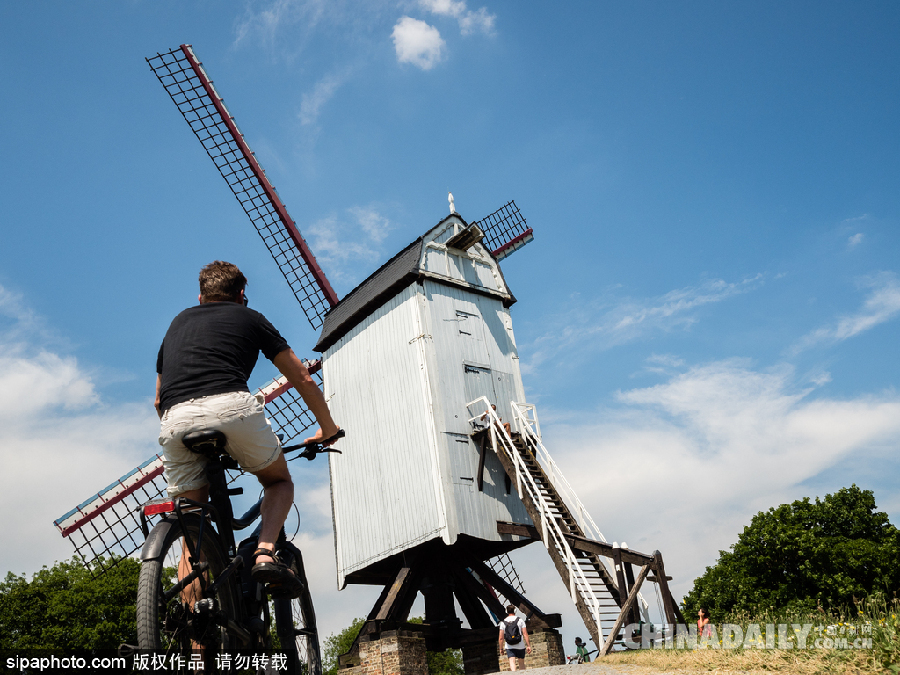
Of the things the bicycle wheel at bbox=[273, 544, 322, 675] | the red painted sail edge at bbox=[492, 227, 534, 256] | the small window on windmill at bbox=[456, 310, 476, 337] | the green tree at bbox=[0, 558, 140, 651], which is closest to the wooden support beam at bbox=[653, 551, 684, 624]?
the small window on windmill at bbox=[456, 310, 476, 337]

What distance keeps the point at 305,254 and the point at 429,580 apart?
43.1ft

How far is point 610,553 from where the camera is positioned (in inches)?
559

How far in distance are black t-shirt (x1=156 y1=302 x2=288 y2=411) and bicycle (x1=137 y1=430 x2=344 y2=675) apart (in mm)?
295

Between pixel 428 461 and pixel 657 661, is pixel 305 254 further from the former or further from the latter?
pixel 657 661

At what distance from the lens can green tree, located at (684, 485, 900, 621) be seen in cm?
2995

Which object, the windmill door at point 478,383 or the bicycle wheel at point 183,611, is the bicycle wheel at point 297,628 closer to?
the bicycle wheel at point 183,611

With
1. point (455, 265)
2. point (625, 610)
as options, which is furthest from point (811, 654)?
point (455, 265)

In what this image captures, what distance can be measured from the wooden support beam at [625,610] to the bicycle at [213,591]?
10036mm

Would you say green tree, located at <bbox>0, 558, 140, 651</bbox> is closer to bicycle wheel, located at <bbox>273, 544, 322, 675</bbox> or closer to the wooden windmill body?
the wooden windmill body

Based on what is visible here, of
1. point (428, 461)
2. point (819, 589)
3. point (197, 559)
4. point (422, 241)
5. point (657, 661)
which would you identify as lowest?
point (819, 589)

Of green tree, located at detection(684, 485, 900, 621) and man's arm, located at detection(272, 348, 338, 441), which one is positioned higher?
man's arm, located at detection(272, 348, 338, 441)

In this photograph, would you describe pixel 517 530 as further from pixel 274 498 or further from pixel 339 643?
pixel 339 643

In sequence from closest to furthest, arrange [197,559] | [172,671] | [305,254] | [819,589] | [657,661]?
[172,671] → [197,559] → [657,661] → [305,254] → [819,589]

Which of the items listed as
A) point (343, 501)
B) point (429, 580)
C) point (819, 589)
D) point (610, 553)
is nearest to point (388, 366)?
point (343, 501)
